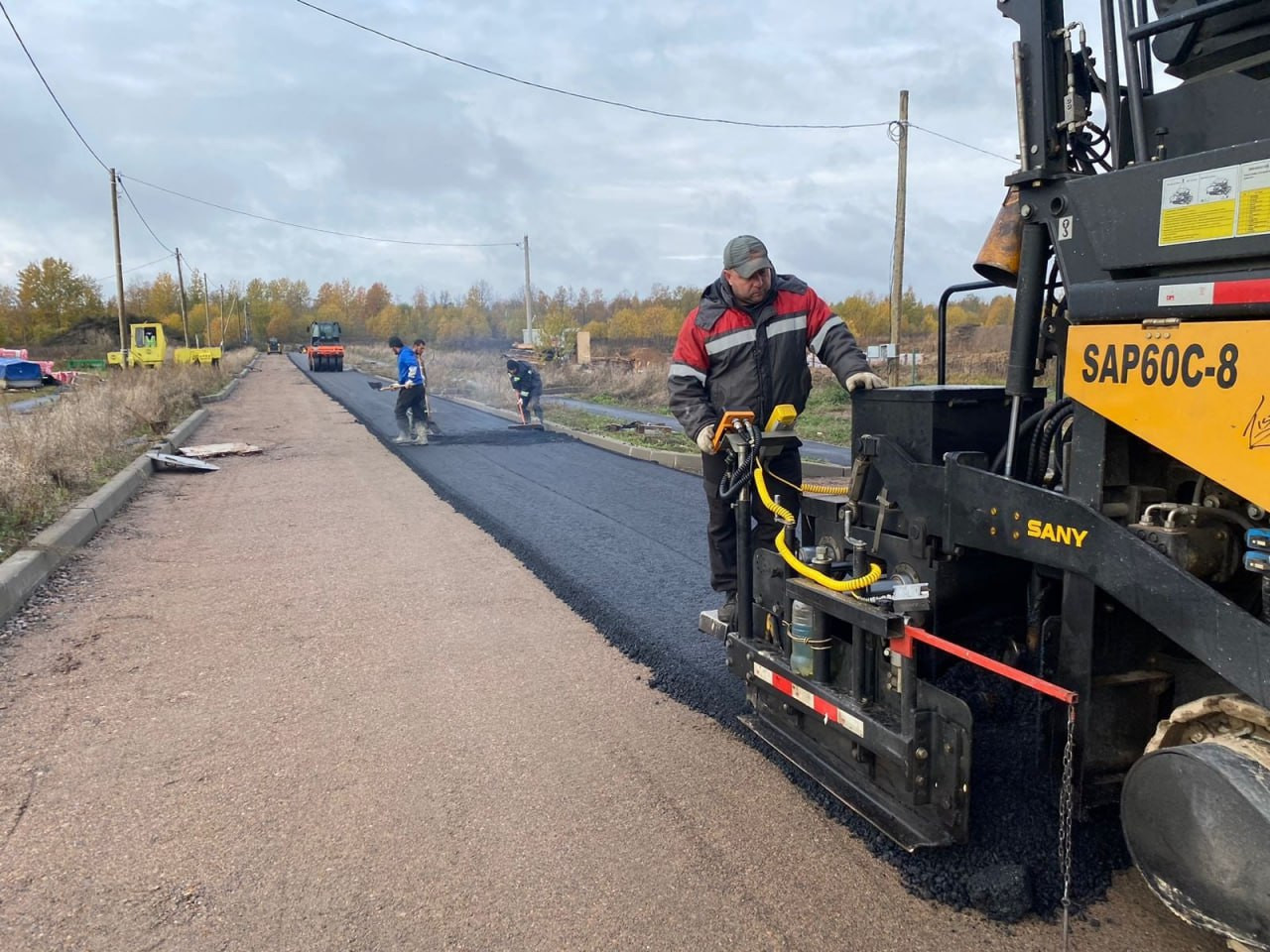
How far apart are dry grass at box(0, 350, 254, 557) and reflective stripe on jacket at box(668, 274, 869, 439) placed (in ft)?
16.9

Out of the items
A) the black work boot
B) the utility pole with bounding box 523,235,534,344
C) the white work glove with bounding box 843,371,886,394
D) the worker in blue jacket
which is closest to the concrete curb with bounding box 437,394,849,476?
the worker in blue jacket

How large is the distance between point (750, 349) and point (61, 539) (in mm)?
5707

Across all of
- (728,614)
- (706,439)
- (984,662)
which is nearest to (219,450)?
(728,614)

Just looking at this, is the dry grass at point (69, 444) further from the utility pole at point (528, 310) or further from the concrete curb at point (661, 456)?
the utility pole at point (528, 310)

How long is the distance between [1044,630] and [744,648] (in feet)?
3.81

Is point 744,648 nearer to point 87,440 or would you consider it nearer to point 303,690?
point 303,690

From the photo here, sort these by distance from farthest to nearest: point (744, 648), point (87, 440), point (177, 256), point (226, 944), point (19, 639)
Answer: point (177, 256) < point (87, 440) < point (19, 639) < point (744, 648) < point (226, 944)

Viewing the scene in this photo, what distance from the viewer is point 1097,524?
7.95ft

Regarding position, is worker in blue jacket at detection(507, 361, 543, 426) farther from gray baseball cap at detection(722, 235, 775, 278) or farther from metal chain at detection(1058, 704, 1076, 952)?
metal chain at detection(1058, 704, 1076, 952)

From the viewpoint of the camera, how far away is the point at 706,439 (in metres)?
3.93

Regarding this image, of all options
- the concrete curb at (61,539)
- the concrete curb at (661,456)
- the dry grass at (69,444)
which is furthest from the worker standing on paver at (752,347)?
the concrete curb at (661,456)

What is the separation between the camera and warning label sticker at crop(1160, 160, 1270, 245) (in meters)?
2.01

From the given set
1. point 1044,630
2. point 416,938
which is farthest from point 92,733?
point 1044,630

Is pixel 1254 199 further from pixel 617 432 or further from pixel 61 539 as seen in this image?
pixel 617 432
